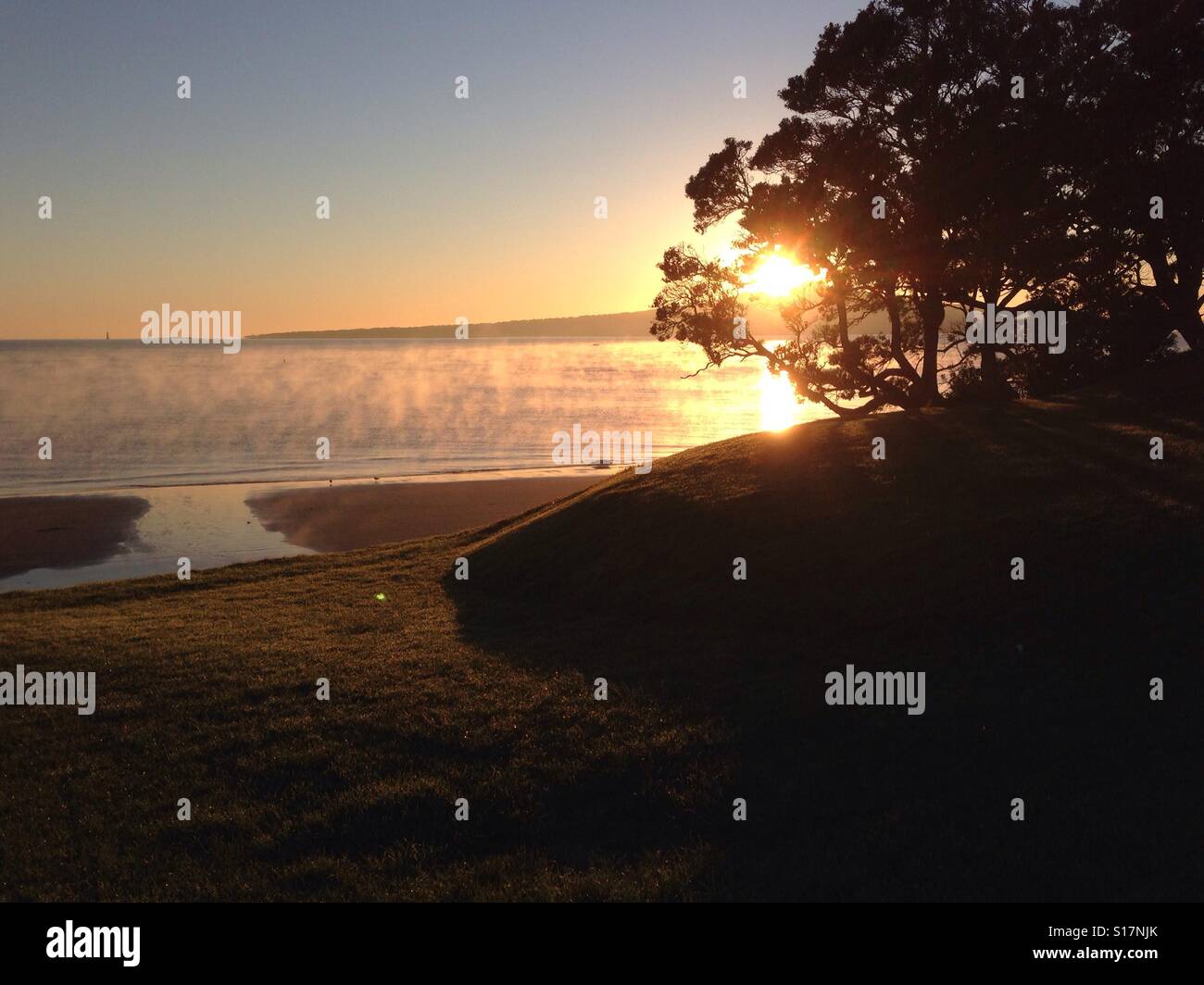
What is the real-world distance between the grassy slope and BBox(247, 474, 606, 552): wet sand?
15.5 meters

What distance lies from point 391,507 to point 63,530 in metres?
13.3

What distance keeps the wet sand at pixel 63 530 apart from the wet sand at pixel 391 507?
18.2ft

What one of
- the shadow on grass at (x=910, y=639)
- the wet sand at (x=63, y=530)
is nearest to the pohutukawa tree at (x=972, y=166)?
the shadow on grass at (x=910, y=639)

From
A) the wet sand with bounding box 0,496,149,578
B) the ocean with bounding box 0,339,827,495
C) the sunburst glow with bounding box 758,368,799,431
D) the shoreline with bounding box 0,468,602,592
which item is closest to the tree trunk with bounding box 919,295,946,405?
the shoreline with bounding box 0,468,602,592

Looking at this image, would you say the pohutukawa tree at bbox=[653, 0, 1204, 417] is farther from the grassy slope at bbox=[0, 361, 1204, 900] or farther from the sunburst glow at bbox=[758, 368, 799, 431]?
the sunburst glow at bbox=[758, 368, 799, 431]

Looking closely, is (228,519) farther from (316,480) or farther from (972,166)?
(972,166)

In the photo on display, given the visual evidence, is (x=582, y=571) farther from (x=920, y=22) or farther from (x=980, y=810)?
(x=920, y=22)

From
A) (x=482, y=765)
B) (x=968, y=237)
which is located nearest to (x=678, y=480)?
(x=968, y=237)

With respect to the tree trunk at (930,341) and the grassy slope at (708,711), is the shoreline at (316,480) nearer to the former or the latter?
the tree trunk at (930,341)

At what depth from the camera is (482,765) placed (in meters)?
10.5

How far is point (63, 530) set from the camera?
37.3m

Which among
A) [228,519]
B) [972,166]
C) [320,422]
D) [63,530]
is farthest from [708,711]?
[320,422]

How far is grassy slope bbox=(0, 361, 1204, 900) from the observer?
8.24m

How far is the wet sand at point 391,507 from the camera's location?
1447 inches
